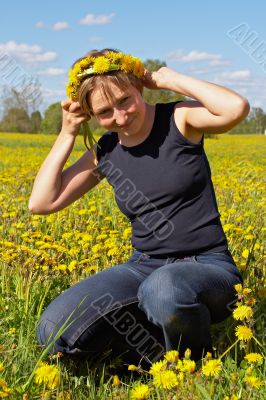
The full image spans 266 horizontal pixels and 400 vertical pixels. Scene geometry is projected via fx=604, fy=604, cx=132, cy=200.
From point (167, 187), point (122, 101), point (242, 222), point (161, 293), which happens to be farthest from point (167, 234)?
point (242, 222)

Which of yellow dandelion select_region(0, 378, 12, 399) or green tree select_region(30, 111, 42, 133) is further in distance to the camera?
green tree select_region(30, 111, 42, 133)

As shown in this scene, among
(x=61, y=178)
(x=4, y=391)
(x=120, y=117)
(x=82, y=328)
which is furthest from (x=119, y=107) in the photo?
(x=4, y=391)

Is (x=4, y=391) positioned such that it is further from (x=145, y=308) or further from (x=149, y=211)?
(x=149, y=211)

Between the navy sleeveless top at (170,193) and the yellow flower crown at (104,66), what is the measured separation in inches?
10.0

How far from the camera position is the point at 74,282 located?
3.20 metres

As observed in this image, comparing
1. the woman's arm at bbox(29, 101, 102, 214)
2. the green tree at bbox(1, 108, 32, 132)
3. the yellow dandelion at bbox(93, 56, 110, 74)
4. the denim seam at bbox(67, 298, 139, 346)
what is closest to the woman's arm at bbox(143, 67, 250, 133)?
the yellow dandelion at bbox(93, 56, 110, 74)

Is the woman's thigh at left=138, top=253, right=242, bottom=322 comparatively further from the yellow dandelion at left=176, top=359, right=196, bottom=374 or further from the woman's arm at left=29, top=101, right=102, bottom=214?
the woman's arm at left=29, top=101, right=102, bottom=214

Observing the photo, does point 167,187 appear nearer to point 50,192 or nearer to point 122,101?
point 122,101

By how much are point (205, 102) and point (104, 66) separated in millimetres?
428

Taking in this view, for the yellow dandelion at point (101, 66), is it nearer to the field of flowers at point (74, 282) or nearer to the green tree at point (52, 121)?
the field of flowers at point (74, 282)

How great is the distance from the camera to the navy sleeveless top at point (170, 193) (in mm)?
2502

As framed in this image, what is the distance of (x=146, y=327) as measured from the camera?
8.43 ft

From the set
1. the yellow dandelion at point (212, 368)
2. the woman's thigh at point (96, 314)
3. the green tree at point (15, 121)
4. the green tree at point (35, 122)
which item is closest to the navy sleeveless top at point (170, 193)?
the woman's thigh at point (96, 314)

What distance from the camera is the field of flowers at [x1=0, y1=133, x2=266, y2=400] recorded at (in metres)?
1.82
